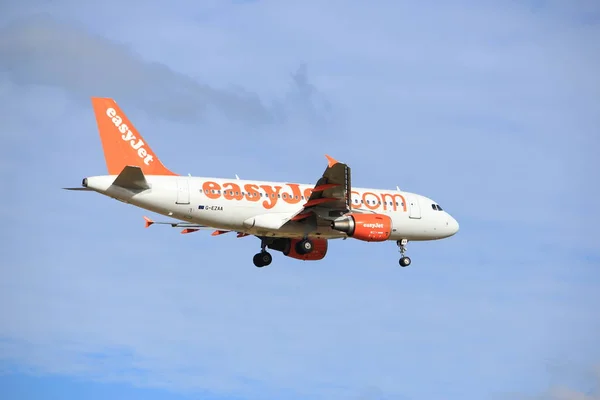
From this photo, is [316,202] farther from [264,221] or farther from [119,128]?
[119,128]

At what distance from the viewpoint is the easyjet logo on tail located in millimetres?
44562

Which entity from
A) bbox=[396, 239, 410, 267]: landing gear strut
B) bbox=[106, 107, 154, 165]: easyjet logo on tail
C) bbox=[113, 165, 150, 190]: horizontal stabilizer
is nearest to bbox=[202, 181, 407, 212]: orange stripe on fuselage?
bbox=[396, 239, 410, 267]: landing gear strut

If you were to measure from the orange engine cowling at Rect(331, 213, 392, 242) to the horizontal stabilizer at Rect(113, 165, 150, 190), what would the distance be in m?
→ 8.90

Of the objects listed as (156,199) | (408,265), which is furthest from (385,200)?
(156,199)

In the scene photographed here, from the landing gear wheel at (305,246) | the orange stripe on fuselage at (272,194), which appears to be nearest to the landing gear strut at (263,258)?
the landing gear wheel at (305,246)

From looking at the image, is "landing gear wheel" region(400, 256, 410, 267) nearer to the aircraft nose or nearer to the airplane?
the airplane

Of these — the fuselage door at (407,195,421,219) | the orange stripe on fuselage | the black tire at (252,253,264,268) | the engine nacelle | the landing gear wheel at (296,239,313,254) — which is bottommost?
the landing gear wheel at (296,239,313,254)

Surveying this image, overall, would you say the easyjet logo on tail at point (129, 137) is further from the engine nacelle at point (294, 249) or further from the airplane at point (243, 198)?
the engine nacelle at point (294, 249)

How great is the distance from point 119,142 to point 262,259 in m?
10.0

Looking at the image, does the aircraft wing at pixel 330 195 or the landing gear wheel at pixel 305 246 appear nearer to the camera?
the aircraft wing at pixel 330 195

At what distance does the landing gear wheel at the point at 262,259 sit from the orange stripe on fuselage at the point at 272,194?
4.48m

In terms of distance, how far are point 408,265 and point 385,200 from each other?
3.41 m

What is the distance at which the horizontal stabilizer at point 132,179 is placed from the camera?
42094 mm

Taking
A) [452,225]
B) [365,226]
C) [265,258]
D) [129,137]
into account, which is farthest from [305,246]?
[129,137]
